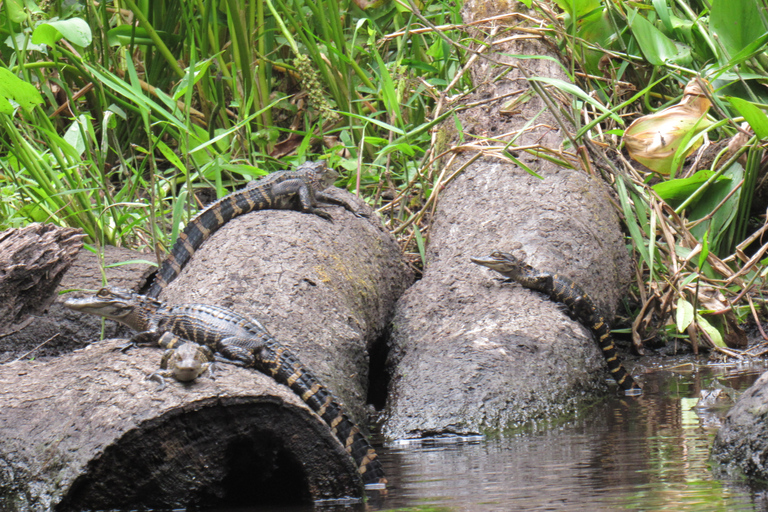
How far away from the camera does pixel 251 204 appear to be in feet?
15.0

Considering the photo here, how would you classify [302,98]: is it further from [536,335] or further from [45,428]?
[45,428]

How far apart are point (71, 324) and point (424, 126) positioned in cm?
232

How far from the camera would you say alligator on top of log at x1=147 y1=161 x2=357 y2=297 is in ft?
14.0

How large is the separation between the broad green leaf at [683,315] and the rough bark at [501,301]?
0.33m

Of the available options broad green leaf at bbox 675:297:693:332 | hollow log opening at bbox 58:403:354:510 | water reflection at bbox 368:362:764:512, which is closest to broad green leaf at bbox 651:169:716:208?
broad green leaf at bbox 675:297:693:332

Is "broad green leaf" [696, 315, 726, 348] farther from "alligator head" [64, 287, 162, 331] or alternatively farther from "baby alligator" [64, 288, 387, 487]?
"alligator head" [64, 287, 162, 331]

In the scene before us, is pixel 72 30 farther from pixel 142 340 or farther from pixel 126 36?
pixel 126 36

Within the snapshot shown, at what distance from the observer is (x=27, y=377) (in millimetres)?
2479

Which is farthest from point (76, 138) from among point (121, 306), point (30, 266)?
point (121, 306)

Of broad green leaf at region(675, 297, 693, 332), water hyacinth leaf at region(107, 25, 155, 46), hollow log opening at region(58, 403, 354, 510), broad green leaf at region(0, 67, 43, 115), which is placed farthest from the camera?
water hyacinth leaf at region(107, 25, 155, 46)

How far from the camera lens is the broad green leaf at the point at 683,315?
406cm

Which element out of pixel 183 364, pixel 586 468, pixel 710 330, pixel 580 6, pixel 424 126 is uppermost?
pixel 580 6

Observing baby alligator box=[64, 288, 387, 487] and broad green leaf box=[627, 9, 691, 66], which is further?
broad green leaf box=[627, 9, 691, 66]

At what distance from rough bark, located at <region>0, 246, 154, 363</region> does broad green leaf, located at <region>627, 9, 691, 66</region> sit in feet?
11.1
